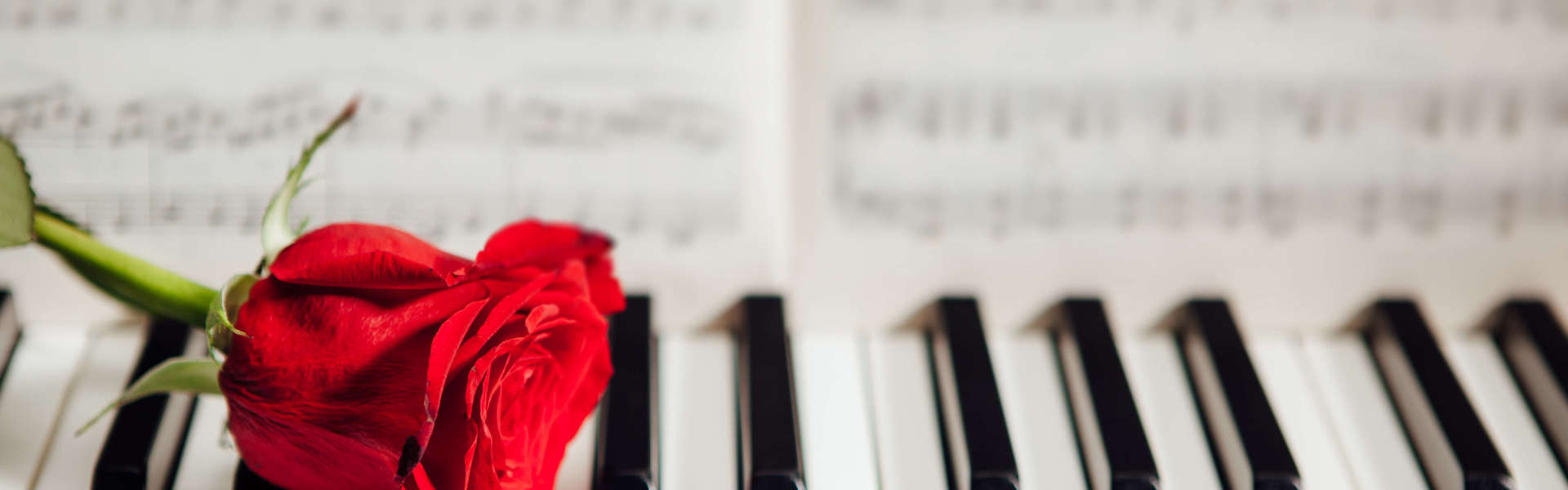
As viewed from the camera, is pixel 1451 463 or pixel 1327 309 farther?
pixel 1327 309

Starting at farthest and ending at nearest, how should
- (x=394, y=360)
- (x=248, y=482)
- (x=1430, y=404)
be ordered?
1. (x=1430, y=404)
2. (x=248, y=482)
3. (x=394, y=360)

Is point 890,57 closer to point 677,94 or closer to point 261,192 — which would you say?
point 677,94

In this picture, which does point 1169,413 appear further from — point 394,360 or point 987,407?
point 394,360

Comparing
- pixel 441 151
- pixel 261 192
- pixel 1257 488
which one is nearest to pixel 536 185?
pixel 441 151

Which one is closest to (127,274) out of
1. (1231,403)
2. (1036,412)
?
(1036,412)

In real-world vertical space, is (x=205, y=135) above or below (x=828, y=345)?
above
